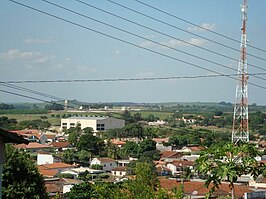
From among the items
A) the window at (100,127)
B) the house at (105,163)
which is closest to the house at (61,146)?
the house at (105,163)

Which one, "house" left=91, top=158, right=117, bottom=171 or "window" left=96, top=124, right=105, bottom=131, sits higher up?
"window" left=96, top=124, right=105, bottom=131

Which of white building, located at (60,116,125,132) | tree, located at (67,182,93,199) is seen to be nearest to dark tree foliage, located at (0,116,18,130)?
white building, located at (60,116,125,132)

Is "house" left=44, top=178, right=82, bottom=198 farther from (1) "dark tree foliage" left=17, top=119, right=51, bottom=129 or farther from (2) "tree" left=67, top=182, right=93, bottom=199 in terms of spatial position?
(1) "dark tree foliage" left=17, top=119, right=51, bottom=129

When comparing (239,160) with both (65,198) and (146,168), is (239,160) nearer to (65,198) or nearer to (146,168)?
(146,168)

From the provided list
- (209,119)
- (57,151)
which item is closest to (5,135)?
(57,151)

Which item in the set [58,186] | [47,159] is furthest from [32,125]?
[58,186]

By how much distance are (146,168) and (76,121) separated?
77822 millimetres

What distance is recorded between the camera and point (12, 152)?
14.4 m

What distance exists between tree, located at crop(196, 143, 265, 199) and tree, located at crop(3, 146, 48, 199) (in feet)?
30.6

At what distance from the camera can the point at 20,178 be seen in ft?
46.3

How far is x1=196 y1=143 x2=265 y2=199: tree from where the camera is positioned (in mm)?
4938

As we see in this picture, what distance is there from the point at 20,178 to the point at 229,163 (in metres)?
10.2

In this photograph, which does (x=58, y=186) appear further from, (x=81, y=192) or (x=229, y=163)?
(x=229, y=163)

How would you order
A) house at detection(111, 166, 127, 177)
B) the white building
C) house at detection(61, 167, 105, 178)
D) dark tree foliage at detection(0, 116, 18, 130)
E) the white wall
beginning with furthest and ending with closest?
the white building, dark tree foliage at detection(0, 116, 18, 130), the white wall, house at detection(111, 166, 127, 177), house at detection(61, 167, 105, 178)
